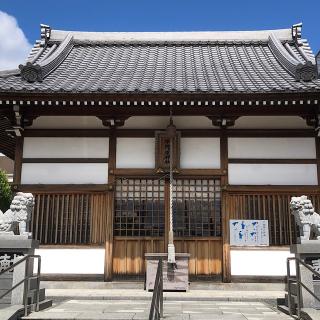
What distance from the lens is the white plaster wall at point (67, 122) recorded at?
11.2 meters

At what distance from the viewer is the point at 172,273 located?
9758 mm

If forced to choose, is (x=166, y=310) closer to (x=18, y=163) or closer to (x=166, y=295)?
(x=166, y=295)

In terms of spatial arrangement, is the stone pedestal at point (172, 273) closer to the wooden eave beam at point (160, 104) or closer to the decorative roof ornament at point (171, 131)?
the decorative roof ornament at point (171, 131)

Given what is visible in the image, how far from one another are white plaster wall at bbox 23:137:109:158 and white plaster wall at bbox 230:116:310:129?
362 cm

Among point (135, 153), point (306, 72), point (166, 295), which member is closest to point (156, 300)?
point (166, 295)

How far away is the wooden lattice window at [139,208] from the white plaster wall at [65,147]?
3.29ft

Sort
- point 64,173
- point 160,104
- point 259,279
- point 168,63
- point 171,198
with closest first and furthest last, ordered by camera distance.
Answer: point 160,104
point 259,279
point 171,198
point 64,173
point 168,63

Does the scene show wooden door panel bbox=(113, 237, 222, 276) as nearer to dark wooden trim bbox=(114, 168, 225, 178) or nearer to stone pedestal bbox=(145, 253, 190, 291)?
stone pedestal bbox=(145, 253, 190, 291)

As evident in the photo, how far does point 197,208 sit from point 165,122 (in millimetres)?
2376

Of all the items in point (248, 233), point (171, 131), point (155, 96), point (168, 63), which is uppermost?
point (168, 63)

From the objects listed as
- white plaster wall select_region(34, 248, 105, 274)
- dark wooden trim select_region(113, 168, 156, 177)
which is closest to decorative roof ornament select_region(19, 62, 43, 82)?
dark wooden trim select_region(113, 168, 156, 177)

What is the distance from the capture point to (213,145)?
11141 mm

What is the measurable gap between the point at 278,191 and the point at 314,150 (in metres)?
1.46

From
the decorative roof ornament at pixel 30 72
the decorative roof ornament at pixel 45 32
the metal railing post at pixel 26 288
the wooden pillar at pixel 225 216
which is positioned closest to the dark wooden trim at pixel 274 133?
the wooden pillar at pixel 225 216
